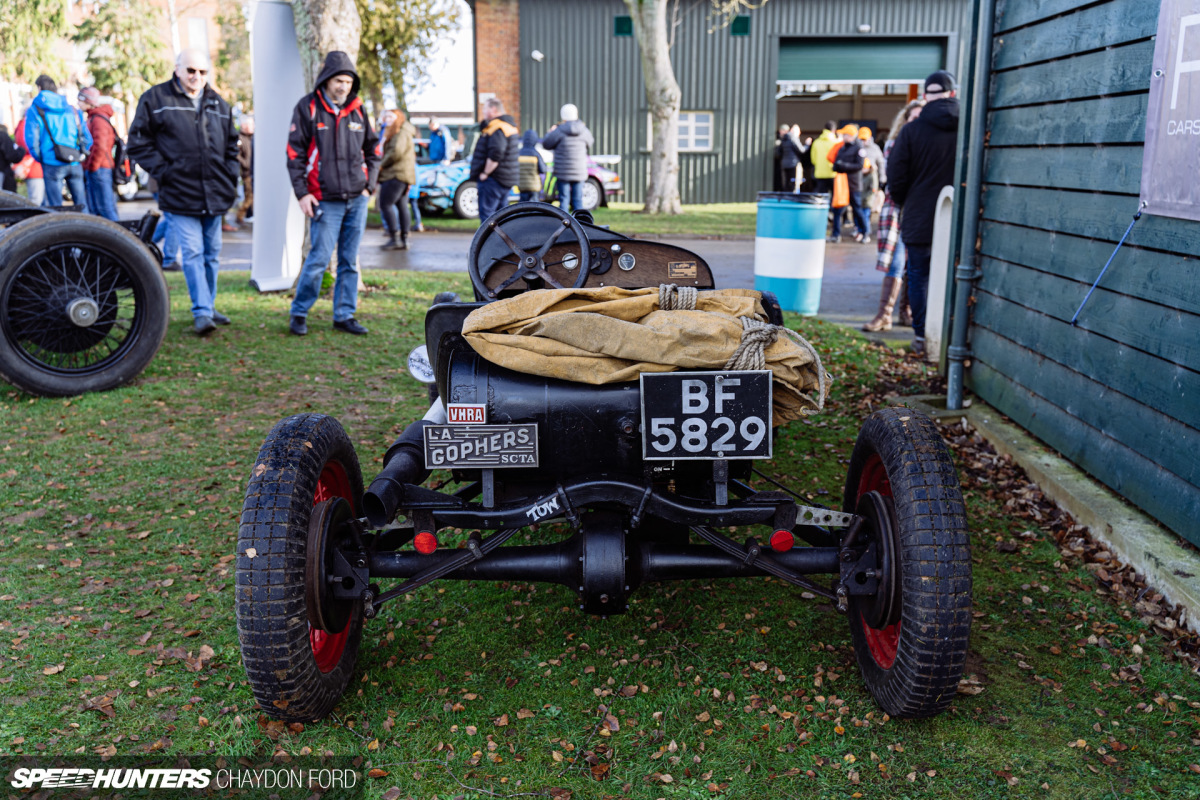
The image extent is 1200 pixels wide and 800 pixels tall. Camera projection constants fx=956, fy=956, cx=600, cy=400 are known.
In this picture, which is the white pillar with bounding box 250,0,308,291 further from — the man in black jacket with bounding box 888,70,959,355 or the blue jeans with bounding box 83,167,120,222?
the man in black jacket with bounding box 888,70,959,355

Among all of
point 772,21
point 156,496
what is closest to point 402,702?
point 156,496

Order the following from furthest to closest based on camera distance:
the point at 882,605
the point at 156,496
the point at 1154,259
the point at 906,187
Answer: the point at 906,187 < the point at 156,496 < the point at 1154,259 < the point at 882,605

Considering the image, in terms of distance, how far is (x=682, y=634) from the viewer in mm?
3744

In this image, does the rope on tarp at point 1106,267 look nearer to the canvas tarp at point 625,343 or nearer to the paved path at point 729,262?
the canvas tarp at point 625,343

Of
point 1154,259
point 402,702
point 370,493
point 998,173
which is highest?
point 998,173

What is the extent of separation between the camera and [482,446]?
2.96m

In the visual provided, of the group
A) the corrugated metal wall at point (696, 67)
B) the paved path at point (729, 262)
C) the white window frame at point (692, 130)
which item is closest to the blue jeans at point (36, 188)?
the paved path at point (729, 262)

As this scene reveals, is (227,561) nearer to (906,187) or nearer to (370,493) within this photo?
(370,493)

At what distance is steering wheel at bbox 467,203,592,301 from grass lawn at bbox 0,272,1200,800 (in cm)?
125

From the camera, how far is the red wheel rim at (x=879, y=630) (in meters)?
3.24

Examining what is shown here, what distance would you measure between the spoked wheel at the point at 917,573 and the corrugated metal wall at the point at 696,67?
26.4m

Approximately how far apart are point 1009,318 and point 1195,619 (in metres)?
2.68

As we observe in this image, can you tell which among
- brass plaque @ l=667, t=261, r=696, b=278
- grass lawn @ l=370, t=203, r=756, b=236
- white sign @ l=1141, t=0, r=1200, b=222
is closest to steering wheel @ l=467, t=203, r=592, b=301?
brass plaque @ l=667, t=261, r=696, b=278

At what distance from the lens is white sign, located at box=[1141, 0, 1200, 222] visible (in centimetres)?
385
